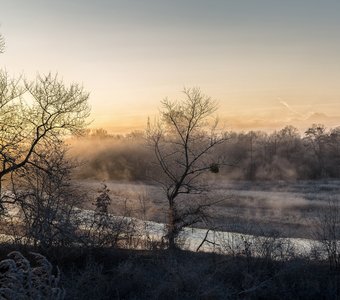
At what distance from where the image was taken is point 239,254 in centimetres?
2038

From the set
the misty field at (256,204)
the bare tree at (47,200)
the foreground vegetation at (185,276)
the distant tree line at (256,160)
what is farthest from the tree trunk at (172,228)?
the distant tree line at (256,160)

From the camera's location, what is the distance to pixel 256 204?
47312 millimetres

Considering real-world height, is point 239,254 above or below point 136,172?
below

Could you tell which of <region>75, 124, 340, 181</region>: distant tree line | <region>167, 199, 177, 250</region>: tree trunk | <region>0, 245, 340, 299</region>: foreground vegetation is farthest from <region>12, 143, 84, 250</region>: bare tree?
<region>75, 124, 340, 181</region>: distant tree line

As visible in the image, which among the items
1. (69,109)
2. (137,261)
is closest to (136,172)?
(69,109)

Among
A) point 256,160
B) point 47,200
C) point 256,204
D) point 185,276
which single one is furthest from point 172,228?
point 256,160

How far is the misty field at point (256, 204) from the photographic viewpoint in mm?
34844

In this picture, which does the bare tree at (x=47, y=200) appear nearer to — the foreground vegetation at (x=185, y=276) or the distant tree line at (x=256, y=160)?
the foreground vegetation at (x=185, y=276)

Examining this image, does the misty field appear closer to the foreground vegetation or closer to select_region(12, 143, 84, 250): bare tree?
select_region(12, 143, 84, 250): bare tree

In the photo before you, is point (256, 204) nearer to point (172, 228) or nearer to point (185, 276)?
point (172, 228)

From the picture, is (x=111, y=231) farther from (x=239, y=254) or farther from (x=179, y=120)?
(x=179, y=120)

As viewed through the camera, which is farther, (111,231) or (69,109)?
(69,109)

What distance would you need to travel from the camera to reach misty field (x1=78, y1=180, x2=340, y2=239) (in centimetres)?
3484

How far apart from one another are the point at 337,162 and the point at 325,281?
5962 cm
